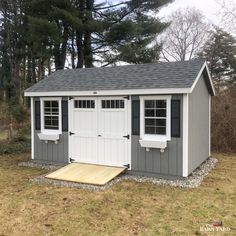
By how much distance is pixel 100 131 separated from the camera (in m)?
7.90

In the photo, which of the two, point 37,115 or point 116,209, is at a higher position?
point 37,115

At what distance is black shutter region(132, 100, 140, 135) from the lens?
7.34 m

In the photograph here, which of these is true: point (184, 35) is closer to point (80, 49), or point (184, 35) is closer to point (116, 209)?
point (80, 49)

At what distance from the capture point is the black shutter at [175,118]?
6863mm

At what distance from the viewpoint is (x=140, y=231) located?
429cm

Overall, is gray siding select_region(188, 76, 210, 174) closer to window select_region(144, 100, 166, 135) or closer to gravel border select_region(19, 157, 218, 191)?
gravel border select_region(19, 157, 218, 191)

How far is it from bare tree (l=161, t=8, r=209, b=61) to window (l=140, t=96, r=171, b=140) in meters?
18.0

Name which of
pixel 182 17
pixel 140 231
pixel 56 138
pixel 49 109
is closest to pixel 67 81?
pixel 49 109

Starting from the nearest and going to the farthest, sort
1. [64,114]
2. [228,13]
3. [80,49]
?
[64,114]
[228,13]
[80,49]

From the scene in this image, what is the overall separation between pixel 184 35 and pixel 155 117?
19769mm

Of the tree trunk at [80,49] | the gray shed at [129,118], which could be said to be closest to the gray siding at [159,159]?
the gray shed at [129,118]

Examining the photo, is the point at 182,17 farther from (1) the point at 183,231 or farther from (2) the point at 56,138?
(1) the point at 183,231

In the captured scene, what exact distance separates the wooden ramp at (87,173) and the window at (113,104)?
1617mm

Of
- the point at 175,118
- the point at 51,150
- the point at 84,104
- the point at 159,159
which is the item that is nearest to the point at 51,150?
the point at 51,150
